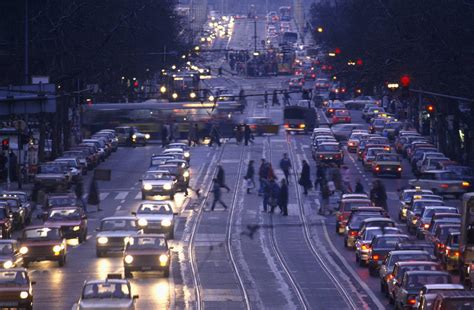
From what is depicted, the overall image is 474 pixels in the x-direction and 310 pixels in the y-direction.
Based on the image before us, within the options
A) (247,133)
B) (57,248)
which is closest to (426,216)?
(57,248)

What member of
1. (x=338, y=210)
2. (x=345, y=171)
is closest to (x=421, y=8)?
(x=345, y=171)

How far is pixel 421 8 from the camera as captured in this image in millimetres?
76062

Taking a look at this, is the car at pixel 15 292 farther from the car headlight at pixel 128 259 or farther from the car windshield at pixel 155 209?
the car windshield at pixel 155 209

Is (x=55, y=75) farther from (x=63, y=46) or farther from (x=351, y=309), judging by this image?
(x=351, y=309)

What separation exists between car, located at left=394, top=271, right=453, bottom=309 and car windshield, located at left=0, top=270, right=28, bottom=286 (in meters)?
8.50

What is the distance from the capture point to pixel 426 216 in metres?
49.8

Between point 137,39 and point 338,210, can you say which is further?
point 137,39

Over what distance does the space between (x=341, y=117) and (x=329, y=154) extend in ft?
92.5

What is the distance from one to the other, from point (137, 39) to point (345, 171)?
3061 cm

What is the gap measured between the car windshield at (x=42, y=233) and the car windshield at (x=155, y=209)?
865 cm

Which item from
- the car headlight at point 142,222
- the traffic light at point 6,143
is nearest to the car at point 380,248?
the car headlight at point 142,222

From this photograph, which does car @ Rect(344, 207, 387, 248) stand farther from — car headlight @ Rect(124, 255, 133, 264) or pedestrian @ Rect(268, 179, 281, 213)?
car headlight @ Rect(124, 255, 133, 264)

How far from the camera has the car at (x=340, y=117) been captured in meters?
105

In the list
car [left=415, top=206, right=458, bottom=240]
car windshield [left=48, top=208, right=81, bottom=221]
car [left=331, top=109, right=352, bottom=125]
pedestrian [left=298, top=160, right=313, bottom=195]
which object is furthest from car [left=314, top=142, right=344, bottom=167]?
car windshield [left=48, top=208, right=81, bottom=221]
